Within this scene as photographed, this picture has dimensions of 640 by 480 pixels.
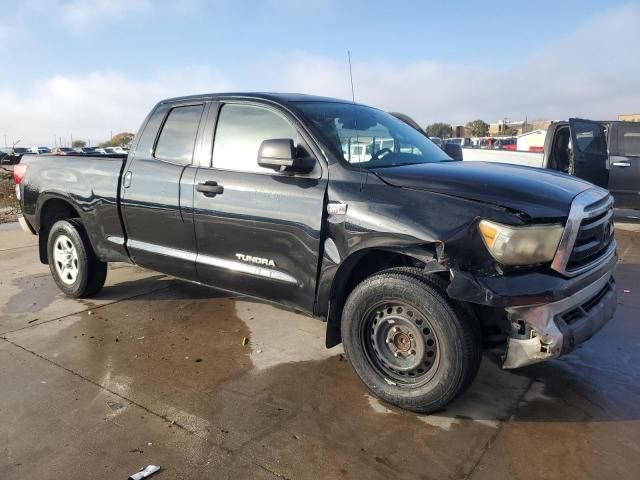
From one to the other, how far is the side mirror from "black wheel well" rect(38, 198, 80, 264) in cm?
285

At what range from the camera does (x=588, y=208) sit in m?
3.08

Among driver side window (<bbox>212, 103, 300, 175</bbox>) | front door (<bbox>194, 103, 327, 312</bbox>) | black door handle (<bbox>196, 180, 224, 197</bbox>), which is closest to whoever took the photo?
front door (<bbox>194, 103, 327, 312</bbox>)

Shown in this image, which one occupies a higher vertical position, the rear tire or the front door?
the front door

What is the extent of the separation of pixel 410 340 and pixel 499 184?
104 centimetres

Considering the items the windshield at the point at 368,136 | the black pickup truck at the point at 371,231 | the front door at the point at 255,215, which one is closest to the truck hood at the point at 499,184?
the black pickup truck at the point at 371,231

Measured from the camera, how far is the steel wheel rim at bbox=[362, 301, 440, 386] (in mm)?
3020

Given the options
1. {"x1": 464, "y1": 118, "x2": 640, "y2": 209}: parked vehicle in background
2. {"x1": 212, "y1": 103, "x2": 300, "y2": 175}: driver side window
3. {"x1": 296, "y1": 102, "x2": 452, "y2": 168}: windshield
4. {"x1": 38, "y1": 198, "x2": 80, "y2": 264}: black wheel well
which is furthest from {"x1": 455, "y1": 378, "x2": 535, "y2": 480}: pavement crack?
{"x1": 464, "y1": 118, "x2": 640, "y2": 209}: parked vehicle in background

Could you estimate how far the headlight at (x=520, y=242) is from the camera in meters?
2.74

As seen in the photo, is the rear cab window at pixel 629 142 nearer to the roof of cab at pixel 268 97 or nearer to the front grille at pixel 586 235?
the front grille at pixel 586 235

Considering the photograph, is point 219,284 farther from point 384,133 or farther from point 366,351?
point 384,133

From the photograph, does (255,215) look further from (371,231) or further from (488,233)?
(488,233)

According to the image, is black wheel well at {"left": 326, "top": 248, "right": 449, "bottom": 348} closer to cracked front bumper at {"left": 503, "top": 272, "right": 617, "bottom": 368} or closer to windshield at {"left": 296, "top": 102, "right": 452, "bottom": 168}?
windshield at {"left": 296, "top": 102, "right": 452, "bottom": 168}

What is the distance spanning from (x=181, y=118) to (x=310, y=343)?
215 centimetres

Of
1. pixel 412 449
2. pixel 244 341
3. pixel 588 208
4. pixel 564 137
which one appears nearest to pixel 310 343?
pixel 244 341
